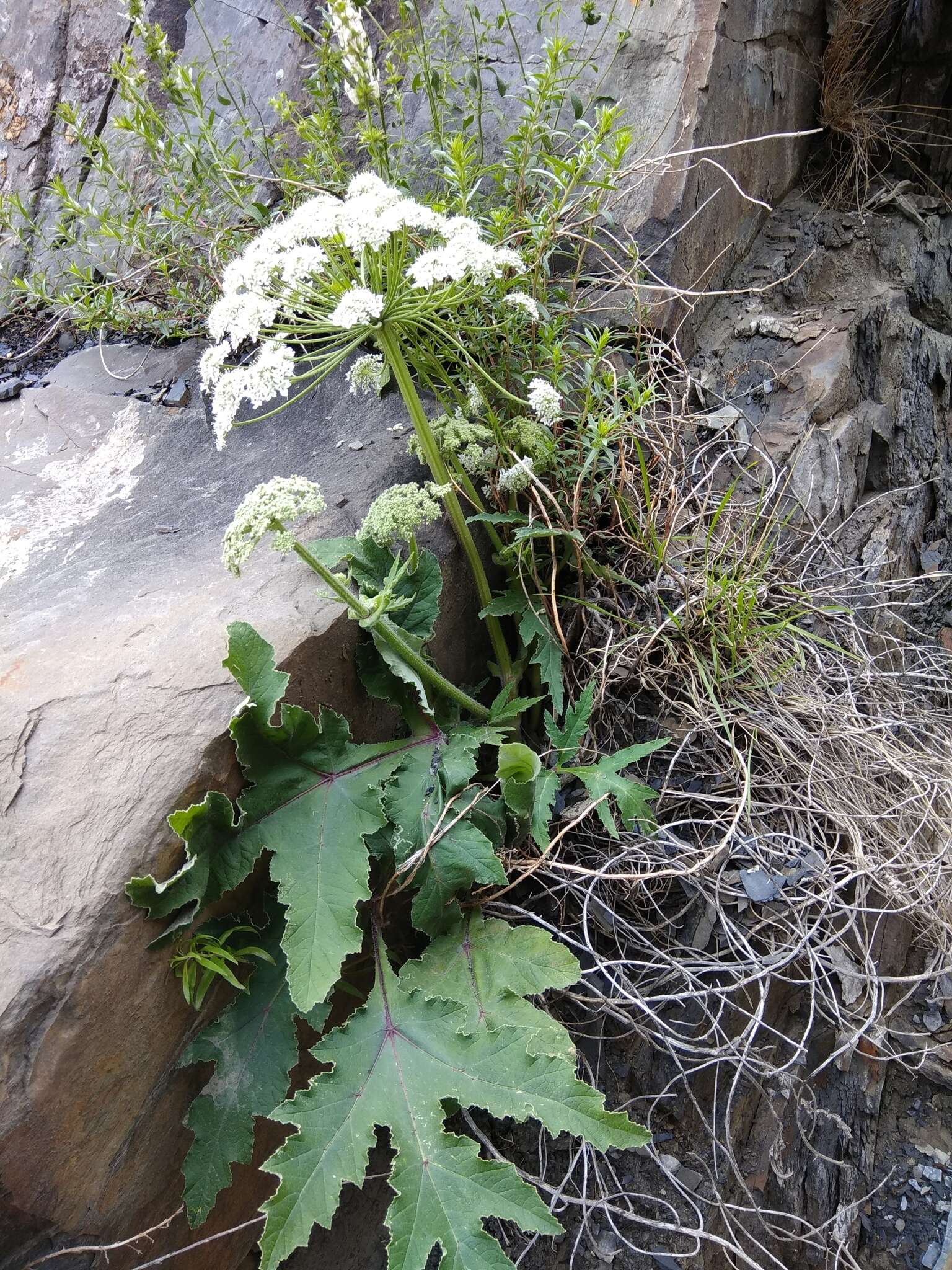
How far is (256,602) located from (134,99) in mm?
1636

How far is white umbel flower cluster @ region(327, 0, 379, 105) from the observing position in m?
2.19

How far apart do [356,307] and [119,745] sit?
40.2 inches

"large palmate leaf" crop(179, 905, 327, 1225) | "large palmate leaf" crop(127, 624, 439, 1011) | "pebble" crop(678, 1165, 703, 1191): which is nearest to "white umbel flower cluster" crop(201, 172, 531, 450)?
"large palmate leaf" crop(127, 624, 439, 1011)

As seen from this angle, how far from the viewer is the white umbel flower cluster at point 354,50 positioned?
219cm

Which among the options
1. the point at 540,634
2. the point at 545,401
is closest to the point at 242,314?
the point at 545,401

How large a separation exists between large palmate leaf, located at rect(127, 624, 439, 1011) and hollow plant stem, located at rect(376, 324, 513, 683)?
52cm

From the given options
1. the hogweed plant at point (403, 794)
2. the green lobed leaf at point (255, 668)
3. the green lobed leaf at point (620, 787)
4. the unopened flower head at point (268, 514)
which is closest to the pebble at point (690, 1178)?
the hogweed plant at point (403, 794)

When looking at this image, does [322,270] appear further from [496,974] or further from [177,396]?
[496,974]

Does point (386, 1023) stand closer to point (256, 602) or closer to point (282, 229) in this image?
point (256, 602)

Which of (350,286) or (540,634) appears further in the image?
(540,634)

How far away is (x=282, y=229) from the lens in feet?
6.26

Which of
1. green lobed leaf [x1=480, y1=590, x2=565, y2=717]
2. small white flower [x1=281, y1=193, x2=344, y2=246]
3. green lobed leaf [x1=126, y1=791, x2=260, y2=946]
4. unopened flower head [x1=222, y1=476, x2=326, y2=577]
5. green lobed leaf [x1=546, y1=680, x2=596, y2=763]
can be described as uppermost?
small white flower [x1=281, y1=193, x2=344, y2=246]

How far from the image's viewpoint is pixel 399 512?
200cm

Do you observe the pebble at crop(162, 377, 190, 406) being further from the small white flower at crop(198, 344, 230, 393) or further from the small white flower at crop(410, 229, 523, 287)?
the small white flower at crop(410, 229, 523, 287)
